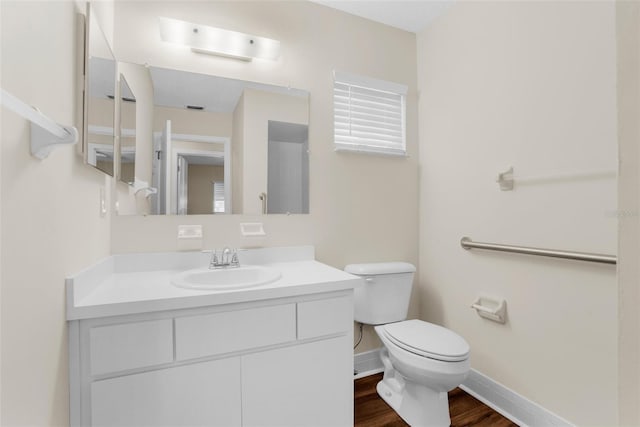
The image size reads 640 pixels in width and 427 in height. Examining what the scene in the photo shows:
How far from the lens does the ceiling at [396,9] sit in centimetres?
195

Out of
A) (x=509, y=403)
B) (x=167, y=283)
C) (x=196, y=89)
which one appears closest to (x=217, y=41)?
(x=196, y=89)

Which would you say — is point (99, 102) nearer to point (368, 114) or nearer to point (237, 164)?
point (237, 164)

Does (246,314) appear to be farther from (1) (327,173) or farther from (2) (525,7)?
(2) (525,7)

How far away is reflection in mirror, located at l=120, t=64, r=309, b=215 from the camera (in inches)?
63.5

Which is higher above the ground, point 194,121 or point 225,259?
point 194,121

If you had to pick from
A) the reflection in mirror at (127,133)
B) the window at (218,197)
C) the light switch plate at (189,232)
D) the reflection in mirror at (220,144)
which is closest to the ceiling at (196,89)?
the reflection in mirror at (220,144)

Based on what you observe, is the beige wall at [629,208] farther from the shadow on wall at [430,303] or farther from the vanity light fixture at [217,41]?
the shadow on wall at [430,303]

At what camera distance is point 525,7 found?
5.16 ft

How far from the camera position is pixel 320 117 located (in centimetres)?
196

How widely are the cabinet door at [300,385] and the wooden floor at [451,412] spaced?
Result: 376mm

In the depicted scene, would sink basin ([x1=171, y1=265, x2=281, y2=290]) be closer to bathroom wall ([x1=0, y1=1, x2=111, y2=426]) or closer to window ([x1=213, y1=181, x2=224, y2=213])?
window ([x1=213, y1=181, x2=224, y2=213])

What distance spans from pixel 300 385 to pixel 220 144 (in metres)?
1.27

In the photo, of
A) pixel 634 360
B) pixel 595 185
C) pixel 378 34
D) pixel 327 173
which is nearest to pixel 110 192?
pixel 327 173

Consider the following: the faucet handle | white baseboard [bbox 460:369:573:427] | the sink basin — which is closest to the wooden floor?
white baseboard [bbox 460:369:573:427]
